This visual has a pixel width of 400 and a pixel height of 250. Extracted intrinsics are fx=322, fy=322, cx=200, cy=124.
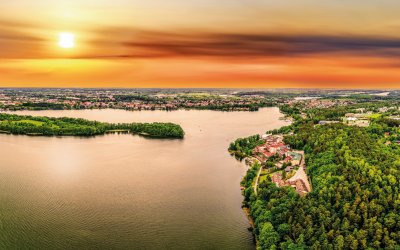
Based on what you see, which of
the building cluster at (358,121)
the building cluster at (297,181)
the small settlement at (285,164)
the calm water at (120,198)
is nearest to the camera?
the calm water at (120,198)

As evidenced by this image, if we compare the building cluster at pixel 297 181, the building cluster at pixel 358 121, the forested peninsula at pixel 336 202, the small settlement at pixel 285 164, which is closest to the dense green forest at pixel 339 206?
the forested peninsula at pixel 336 202

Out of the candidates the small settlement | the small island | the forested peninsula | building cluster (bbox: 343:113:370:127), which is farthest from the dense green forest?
the small island

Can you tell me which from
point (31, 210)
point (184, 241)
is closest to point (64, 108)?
point (31, 210)

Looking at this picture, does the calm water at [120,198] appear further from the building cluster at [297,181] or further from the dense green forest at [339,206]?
the building cluster at [297,181]

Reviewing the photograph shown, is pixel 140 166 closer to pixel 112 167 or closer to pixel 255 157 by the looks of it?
pixel 112 167

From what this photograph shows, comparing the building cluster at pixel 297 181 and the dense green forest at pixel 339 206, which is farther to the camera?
the building cluster at pixel 297 181

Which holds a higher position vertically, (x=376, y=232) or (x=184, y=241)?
(x=376, y=232)

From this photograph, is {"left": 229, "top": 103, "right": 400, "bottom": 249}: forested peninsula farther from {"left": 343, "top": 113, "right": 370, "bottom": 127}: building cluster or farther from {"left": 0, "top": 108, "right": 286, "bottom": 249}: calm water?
{"left": 343, "top": 113, "right": 370, "bottom": 127}: building cluster
